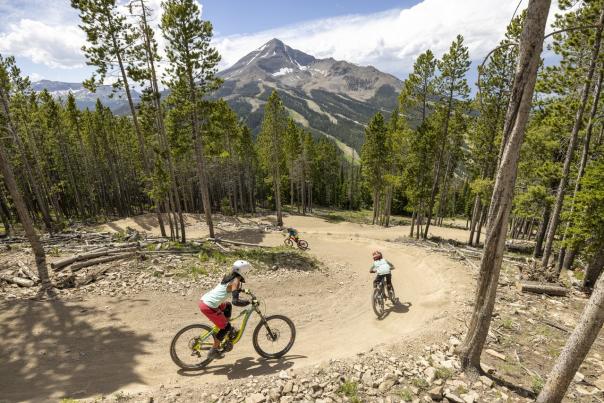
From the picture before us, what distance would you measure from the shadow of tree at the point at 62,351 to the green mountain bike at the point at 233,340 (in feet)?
3.78

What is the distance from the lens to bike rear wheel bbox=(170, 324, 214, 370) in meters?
8.08

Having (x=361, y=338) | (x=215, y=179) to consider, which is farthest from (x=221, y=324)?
(x=215, y=179)

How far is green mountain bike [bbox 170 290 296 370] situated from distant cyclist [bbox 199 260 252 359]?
171 mm

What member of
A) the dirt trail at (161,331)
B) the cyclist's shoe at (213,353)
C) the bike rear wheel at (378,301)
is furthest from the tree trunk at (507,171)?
the cyclist's shoe at (213,353)

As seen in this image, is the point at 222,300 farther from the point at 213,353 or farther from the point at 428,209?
the point at 428,209

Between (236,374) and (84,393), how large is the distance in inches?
133

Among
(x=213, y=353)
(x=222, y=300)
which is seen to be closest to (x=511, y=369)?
(x=222, y=300)

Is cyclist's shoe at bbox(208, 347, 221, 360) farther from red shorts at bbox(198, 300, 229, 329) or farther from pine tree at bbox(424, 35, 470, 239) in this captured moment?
pine tree at bbox(424, 35, 470, 239)

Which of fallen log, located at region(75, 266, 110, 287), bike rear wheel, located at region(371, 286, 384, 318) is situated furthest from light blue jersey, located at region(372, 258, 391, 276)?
fallen log, located at region(75, 266, 110, 287)

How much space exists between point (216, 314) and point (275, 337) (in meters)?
1.81

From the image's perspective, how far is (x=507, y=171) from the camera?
5.73 metres

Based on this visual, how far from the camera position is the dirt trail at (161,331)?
7590 millimetres

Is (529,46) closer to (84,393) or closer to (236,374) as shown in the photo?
(236,374)

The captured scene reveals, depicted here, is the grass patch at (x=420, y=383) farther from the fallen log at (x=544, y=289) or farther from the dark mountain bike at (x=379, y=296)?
the fallen log at (x=544, y=289)
